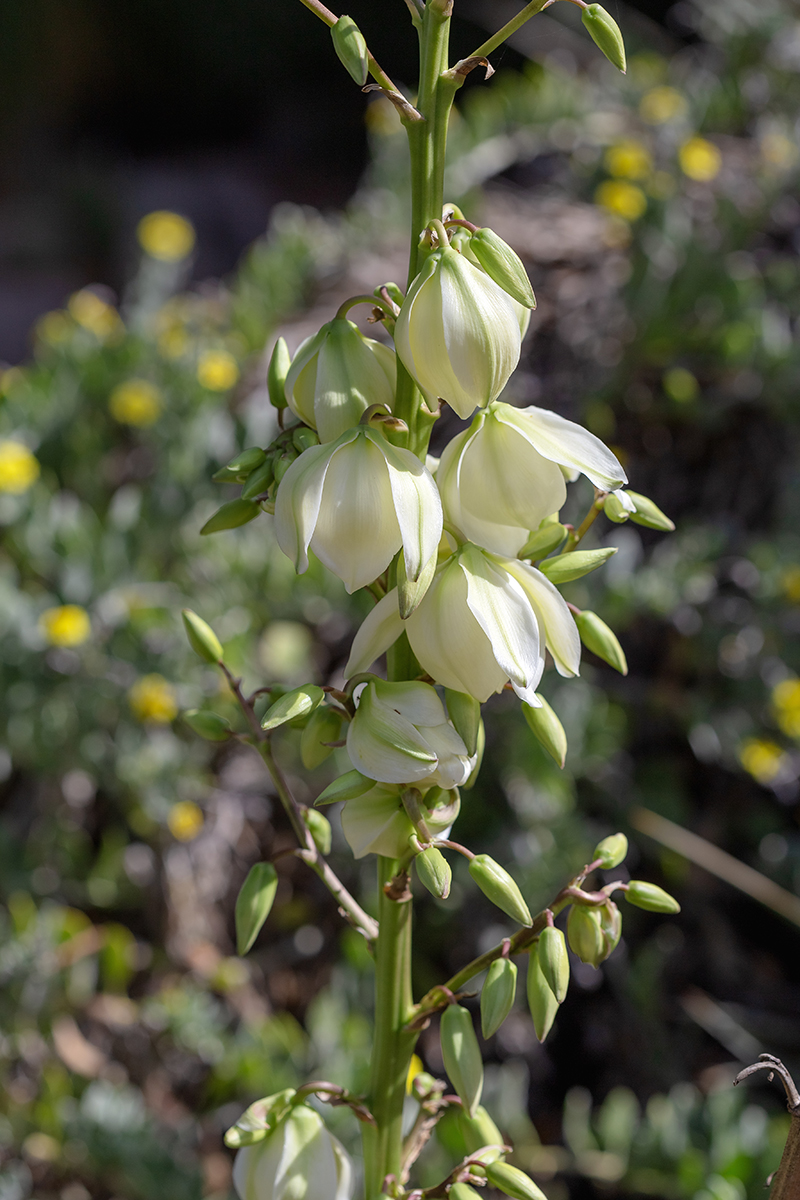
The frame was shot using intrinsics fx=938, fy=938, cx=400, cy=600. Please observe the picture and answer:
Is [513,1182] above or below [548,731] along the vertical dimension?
below

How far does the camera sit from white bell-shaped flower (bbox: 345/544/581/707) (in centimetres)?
43

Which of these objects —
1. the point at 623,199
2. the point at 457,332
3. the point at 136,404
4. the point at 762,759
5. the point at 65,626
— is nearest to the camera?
the point at 457,332

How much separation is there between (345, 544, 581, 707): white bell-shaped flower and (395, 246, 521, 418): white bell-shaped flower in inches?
3.1

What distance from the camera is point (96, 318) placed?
6.56 feet

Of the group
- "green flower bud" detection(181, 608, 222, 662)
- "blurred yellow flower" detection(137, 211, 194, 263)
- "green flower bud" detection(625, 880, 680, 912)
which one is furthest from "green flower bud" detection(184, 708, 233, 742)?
"blurred yellow flower" detection(137, 211, 194, 263)

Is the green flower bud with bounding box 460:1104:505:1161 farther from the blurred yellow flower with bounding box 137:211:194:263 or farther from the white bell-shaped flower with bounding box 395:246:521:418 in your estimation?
the blurred yellow flower with bounding box 137:211:194:263

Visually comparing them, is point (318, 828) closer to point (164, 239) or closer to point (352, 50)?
point (352, 50)

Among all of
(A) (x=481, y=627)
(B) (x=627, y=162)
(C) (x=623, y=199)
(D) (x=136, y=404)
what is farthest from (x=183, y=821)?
(B) (x=627, y=162)

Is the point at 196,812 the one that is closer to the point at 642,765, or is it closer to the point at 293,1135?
the point at 642,765

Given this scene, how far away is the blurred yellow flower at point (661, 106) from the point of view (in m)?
2.21

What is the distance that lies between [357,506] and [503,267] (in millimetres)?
125

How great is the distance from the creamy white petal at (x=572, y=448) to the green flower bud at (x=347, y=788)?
178 mm

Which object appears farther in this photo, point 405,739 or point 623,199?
point 623,199

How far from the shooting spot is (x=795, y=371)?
166 cm
